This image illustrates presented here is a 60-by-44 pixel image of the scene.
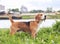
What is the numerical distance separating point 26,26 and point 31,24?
0.35 ft

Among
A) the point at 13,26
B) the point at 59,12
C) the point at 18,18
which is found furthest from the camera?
the point at 59,12

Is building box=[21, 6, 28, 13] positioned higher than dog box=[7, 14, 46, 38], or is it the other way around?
building box=[21, 6, 28, 13]

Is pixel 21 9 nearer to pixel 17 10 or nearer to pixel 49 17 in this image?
pixel 17 10

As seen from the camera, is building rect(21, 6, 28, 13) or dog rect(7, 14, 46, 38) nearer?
dog rect(7, 14, 46, 38)

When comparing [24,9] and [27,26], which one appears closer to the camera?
→ [27,26]

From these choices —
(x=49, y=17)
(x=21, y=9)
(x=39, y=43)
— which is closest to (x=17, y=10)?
(x=21, y=9)

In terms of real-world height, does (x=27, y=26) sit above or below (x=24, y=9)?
below

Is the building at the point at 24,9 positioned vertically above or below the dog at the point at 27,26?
above

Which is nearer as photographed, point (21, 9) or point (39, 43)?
point (39, 43)

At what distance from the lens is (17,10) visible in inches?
188

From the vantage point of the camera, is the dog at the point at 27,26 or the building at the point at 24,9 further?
the building at the point at 24,9

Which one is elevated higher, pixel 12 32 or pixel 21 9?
pixel 21 9

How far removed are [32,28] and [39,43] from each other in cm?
78

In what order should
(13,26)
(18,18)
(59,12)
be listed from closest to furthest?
(13,26), (18,18), (59,12)
